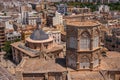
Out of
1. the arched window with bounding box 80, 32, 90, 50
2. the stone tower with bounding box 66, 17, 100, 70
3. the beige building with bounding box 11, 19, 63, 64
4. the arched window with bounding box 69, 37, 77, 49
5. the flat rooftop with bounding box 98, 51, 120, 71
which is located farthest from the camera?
the beige building with bounding box 11, 19, 63, 64

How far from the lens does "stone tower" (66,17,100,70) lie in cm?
2538

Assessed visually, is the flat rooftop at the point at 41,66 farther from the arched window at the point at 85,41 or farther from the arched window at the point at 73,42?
the arched window at the point at 85,41

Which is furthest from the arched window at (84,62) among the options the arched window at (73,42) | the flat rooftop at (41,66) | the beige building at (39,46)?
the beige building at (39,46)

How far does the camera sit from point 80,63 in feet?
86.0

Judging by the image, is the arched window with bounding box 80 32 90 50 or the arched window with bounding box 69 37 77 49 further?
the arched window with bounding box 69 37 77 49

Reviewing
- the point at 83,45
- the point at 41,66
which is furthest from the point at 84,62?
the point at 41,66

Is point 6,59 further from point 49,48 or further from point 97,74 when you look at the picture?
point 97,74

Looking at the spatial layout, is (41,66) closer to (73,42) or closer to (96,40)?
(73,42)

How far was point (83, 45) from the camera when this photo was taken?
25828mm

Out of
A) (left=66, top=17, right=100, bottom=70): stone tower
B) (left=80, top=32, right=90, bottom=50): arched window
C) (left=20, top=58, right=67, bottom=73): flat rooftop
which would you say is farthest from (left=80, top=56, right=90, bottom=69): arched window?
(left=20, top=58, right=67, bottom=73): flat rooftop

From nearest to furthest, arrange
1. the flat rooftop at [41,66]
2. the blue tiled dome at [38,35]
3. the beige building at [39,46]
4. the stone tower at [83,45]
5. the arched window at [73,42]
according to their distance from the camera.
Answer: the stone tower at [83,45] → the arched window at [73,42] → the flat rooftop at [41,66] → the beige building at [39,46] → the blue tiled dome at [38,35]

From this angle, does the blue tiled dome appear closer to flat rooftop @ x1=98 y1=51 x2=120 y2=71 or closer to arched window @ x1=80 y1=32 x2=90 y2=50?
flat rooftop @ x1=98 y1=51 x2=120 y2=71

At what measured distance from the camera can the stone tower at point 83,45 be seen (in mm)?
25375

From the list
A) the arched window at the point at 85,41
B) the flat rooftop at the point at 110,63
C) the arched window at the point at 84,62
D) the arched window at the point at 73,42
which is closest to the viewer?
the arched window at the point at 85,41
